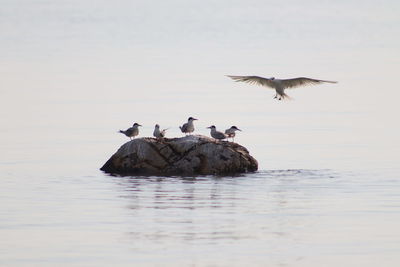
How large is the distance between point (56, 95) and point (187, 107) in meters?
8.03

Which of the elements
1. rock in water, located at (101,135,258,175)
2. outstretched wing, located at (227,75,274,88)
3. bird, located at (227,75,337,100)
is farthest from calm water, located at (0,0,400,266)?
outstretched wing, located at (227,75,274,88)

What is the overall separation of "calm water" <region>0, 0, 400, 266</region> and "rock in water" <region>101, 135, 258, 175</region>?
2.32 ft

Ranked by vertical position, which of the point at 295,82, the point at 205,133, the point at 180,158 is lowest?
the point at 180,158

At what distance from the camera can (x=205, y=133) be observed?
143ft

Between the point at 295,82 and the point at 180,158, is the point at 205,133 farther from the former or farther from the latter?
the point at 180,158

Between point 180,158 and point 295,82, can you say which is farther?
point 295,82

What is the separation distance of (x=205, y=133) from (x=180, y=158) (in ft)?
34.2

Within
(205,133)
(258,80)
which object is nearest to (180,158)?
(258,80)

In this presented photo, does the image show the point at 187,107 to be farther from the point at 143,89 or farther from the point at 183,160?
the point at 183,160

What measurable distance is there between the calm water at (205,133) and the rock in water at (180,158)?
27.8 inches

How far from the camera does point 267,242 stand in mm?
23344

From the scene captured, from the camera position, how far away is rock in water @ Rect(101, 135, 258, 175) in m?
33.1

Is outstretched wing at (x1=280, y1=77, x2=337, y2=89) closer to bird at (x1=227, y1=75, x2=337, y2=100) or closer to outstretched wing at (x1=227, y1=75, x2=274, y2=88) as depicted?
bird at (x1=227, y1=75, x2=337, y2=100)

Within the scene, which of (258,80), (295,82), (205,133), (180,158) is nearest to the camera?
(180,158)
